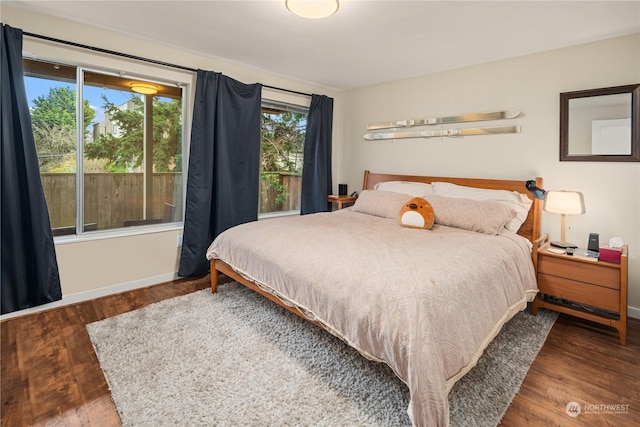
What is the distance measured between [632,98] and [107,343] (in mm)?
4396

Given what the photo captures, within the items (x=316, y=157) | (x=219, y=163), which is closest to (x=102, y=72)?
(x=219, y=163)

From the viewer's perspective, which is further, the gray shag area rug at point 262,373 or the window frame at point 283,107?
the window frame at point 283,107

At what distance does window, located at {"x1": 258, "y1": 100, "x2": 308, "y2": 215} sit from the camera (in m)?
4.27

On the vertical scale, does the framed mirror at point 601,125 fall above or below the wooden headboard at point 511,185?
above

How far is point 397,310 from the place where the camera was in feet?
4.84

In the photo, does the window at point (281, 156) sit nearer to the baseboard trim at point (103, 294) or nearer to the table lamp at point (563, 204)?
the baseboard trim at point (103, 294)

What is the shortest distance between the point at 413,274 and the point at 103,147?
297 centimetres

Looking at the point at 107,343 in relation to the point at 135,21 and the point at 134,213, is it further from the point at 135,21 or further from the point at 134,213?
the point at 135,21

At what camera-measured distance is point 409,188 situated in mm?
3707

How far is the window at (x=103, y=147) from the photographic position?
2.69 metres

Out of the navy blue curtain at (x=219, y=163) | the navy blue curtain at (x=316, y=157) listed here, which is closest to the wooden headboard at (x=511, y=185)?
the navy blue curtain at (x=316, y=157)

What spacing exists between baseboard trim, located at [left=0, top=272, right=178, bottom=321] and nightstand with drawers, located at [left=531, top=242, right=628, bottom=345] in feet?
11.5

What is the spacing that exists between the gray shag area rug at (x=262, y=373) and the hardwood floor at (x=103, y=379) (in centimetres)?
8

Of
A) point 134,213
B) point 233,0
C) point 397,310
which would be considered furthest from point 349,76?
point 397,310
